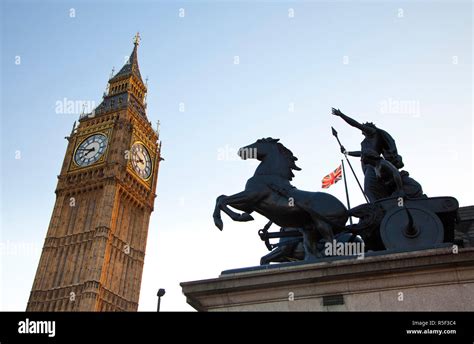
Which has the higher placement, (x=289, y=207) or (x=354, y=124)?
(x=354, y=124)

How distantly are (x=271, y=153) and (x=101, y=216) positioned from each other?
181ft

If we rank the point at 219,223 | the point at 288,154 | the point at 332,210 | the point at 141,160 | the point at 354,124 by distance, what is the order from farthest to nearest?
the point at 141,160, the point at 354,124, the point at 288,154, the point at 219,223, the point at 332,210

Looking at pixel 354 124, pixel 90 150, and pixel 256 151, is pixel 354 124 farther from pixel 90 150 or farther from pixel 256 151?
pixel 90 150

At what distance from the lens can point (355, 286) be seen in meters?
6.55

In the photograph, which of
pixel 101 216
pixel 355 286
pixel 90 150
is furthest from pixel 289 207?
pixel 90 150

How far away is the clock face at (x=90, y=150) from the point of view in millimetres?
66125

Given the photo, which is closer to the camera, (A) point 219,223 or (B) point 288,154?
(A) point 219,223

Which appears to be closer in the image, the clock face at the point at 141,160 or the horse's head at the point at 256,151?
the horse's head at the point at 256,151

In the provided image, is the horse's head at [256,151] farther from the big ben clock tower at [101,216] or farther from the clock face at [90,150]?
the clock face at [90,150]

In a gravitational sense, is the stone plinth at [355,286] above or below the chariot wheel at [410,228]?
below

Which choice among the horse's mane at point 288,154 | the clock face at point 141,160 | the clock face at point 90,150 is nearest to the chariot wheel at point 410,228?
the horse's mane at point 288,154

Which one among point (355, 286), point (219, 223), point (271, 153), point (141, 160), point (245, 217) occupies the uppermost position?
point (141, 160)

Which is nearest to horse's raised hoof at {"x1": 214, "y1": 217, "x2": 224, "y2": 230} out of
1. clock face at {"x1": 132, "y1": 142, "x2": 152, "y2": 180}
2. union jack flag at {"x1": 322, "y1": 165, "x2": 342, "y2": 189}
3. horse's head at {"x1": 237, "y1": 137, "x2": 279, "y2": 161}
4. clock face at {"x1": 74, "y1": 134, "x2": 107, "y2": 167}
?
horse's head at {"x1": 237, "y1": 137, "x2": 279, "y2": 161}
